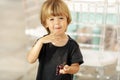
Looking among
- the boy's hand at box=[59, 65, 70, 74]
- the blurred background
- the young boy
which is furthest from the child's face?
the blurred background

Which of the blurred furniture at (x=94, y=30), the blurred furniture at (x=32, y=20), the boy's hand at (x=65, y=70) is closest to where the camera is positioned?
the boy's hand at (x=65, y=70)

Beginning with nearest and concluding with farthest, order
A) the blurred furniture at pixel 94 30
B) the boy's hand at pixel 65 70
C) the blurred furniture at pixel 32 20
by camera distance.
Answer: the boy's hand at pixel 65 70
the blurred furniture at pixel 94 30
the blurred furniture at pixel 32 20

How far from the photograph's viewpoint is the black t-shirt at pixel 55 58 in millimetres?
986

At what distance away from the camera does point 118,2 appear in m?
1.57

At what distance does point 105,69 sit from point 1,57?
730 millimetres

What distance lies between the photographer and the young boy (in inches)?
38.4

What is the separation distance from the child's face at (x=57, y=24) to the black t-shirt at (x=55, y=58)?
0.05 m

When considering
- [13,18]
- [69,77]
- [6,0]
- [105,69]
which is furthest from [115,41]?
[6,0]

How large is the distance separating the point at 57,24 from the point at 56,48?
9cm

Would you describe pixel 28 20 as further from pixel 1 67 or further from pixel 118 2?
pixel 118 2

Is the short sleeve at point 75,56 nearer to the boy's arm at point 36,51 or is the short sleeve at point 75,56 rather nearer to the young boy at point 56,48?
the young boy at point 56,48

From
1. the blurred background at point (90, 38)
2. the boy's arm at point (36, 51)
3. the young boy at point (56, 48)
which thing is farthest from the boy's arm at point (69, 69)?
the blurred background at point (90, 38)

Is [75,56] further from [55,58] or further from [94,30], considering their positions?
[94,30]

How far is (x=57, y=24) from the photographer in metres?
0.97
